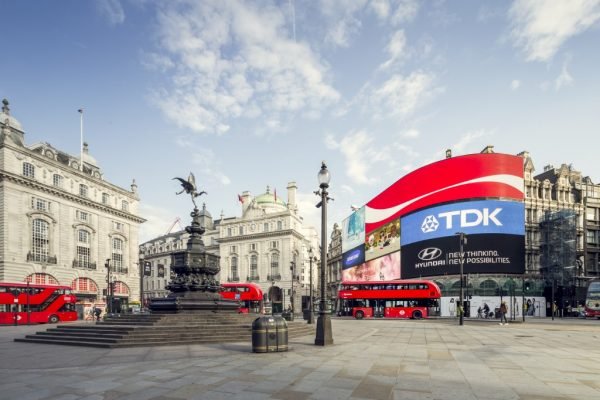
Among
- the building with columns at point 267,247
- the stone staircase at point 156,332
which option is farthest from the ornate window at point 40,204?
the stone staircase at point 156,332

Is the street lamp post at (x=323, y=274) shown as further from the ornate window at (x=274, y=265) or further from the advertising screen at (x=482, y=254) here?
the ornate window at (x=274, y=265)

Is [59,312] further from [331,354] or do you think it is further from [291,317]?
[331,354]

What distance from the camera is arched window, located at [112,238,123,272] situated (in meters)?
66.7

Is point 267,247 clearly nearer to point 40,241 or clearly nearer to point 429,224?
point 429,224

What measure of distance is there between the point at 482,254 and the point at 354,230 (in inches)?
1231

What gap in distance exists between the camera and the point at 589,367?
37.0 ft

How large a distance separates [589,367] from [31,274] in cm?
5886

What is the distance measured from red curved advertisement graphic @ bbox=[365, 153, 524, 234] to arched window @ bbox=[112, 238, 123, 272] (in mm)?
48825

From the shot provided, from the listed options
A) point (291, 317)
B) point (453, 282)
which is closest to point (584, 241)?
point (453, 282)

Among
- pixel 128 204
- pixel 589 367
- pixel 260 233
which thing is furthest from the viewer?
pixel 260 233

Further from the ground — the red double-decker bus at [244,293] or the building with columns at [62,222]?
the building with columns at [62,222]

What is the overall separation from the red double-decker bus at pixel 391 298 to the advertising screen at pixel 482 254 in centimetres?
1635

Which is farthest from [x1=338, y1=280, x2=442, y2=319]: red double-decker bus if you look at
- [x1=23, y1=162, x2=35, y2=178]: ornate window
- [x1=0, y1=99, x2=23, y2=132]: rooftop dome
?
[x1=0, y1=99, x2=23, y2=132]: rooftop dome

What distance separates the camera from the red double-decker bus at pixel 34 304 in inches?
1375
